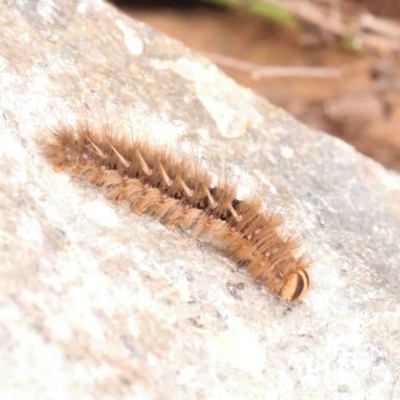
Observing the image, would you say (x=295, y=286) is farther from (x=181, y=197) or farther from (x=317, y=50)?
(x=317, y=50)

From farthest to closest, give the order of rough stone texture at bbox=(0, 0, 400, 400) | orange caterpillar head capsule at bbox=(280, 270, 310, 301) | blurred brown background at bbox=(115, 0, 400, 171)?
blurred brown background at bbox=(115, 0, 400, 171) → orange caterpillar head capsule at bbox=(280, 270, 310, 301) → rough stone texture at bbox=(0, 0, 400, 400)

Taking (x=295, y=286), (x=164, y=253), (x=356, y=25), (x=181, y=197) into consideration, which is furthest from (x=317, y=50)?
(x=164, y=253)

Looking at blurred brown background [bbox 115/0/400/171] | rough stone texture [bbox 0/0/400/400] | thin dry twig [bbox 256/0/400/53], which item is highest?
thin dry twig [bbox 256/0/400/53]

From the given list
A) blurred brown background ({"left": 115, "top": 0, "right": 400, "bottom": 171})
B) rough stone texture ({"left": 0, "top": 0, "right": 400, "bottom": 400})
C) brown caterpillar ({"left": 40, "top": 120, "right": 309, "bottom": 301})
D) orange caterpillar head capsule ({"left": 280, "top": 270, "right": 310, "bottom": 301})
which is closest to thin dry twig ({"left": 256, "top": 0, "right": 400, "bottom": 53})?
blurred brown background ({"left": 115, "top": 0, "right": 400, "bottom": 171})

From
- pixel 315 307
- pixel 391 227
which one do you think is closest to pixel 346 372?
pixel 315 307

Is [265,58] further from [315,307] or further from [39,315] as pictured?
[39,315]

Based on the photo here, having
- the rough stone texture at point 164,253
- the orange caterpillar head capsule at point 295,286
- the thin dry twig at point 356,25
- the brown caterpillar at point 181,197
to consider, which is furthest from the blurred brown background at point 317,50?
the orange caterpillar head capsule at point 295,286

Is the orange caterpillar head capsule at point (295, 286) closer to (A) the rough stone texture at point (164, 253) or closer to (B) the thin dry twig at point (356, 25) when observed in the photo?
(A) the rough stone texture at point (164, 253)

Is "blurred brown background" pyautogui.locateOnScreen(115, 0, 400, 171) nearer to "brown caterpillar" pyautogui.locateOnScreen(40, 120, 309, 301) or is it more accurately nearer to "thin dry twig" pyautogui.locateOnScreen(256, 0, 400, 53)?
"thin dry twig" pyautogui.locateOnScreen(256, 0, 400, 53)
